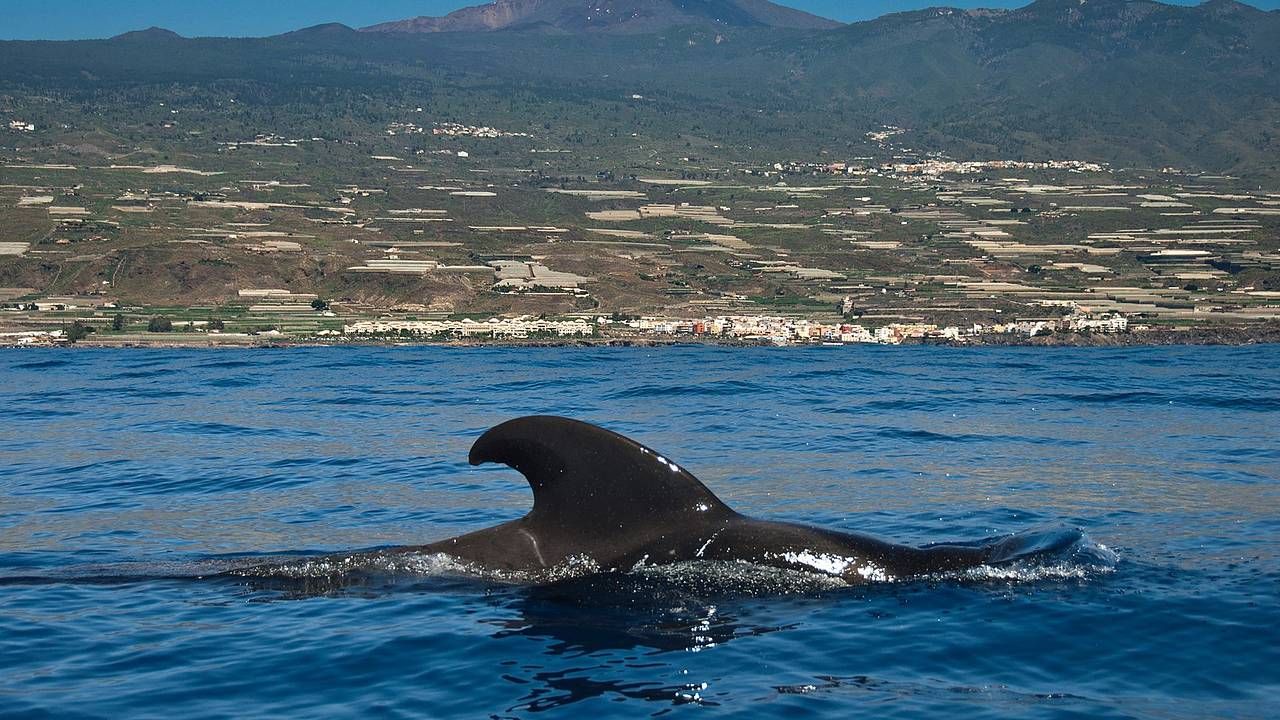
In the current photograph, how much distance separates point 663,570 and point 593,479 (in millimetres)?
1061

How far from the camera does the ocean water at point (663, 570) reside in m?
9.60

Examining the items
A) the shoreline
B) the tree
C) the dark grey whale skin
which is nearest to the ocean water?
the dark grey whale skin

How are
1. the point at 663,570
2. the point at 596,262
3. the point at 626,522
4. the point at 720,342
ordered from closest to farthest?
the point at 663,570
the point at 626,522
the point at 720,342
the point at 596,262

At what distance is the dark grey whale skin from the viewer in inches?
470

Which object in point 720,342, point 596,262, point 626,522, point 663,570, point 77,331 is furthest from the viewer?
point 596,262

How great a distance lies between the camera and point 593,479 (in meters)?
12.0

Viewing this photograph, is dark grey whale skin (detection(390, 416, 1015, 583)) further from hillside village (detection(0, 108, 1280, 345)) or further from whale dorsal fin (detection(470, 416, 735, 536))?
hillside village (detection(0, 108, 1280, 345))

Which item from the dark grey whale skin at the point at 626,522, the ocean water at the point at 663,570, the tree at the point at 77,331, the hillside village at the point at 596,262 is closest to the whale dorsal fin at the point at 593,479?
the dark grey whale skin at the point at 626,522

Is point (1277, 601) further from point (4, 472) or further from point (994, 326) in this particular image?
point (994, 326)

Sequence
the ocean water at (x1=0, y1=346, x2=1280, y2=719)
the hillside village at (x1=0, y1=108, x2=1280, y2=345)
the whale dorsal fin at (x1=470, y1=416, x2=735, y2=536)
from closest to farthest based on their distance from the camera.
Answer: the ocean water at (x1=0, y1=346, x2=1280, y2=719) → the whale dorsal fin at (x1=470, y1=416, x2=735, y2=536) → the hillside village at (x1=0, y1=108, x2=1280, y2=345)

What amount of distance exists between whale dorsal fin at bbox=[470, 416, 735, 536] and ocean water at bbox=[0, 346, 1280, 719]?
61cm

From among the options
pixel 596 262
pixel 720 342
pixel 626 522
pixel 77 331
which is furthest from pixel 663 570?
pixel 596 262

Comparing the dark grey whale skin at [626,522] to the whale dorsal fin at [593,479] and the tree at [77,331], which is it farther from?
the tree at [77,331]

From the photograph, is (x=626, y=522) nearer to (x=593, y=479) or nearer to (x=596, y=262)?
(x=593, y=479)
